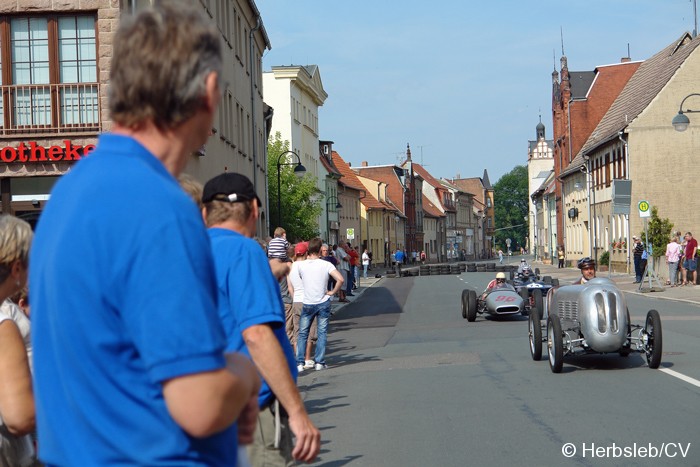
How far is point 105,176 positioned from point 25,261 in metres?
1.76

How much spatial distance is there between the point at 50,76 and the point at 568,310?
10635 mm

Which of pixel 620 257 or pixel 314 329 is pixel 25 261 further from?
pixel 620 257

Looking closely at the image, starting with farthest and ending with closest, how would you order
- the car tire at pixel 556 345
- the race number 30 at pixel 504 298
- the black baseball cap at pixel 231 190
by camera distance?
1. the race number 30 at pixel 504 298
2. the car tire at pixel 556 345
3. the black baseball cap at pixel 231 190

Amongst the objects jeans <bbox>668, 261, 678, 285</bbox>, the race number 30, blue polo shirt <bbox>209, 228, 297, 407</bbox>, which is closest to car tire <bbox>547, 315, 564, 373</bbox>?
blue polo shirt <bbox>209, 228, 297, 407</bbox>

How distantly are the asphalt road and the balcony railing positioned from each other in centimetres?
621

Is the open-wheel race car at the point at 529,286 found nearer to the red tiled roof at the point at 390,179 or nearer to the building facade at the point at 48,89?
the building facade at the point at 48,89

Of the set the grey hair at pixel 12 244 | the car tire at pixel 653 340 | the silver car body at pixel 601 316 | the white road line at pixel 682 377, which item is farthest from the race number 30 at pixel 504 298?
the grey hair at pixel 12 244

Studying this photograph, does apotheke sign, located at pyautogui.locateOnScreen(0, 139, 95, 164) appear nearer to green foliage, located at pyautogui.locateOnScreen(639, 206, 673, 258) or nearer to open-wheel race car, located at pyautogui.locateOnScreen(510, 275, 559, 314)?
open-wheel race car, located at pyautogui.locateOnScreen(510, 275, 559, 314)

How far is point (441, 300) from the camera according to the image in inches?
1350

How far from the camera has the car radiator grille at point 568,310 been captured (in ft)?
43.5

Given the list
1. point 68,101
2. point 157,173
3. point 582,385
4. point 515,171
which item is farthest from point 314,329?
point 515,171

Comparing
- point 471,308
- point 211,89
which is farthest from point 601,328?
point 211,89

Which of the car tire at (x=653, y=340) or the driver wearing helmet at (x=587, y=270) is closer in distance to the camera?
the car tire at (x=653, y=340)

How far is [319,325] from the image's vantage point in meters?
15.3
